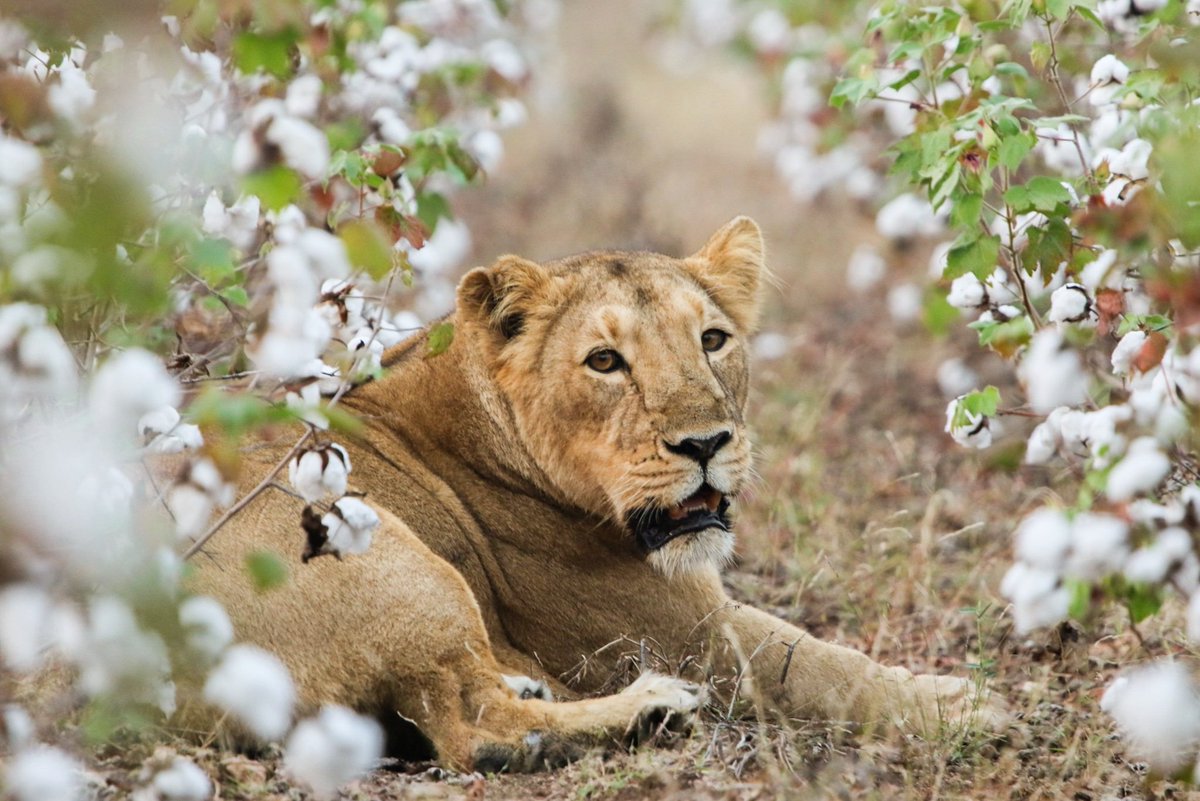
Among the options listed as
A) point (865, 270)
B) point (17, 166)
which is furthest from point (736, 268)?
point (865, 270)

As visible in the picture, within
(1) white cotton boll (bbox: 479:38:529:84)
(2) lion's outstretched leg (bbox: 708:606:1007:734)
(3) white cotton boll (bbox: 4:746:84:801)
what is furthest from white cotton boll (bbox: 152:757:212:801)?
(1) white cotton boll (bbox: 479:38:529:84)

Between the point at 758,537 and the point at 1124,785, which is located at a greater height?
the point at 758,537

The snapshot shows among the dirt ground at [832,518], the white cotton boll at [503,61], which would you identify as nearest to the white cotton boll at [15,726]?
the dirt ground at [832,518]

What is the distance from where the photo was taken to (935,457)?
8328mm

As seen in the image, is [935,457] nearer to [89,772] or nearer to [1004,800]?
[1004,800]

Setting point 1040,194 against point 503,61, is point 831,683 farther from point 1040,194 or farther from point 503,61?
point 503,61

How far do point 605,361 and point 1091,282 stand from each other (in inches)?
70.2

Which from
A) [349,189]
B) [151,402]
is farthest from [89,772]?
[349,189]

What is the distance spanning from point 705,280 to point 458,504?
1.37 meters

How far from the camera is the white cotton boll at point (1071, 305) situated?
162 inches

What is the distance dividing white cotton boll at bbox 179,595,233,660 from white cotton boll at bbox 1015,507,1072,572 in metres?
1.66

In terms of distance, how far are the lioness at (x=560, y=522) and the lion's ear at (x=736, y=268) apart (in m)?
0.16

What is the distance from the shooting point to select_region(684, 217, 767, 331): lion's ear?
586 centimetres

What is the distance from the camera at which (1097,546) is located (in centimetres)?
298
